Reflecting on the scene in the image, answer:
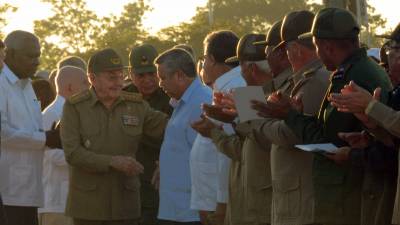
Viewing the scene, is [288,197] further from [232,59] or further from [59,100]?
[59,100]

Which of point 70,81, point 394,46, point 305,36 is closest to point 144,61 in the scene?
point 70,81

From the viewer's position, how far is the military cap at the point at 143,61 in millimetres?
13328

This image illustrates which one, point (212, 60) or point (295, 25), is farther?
point (212, 60)

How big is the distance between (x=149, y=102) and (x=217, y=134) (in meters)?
2.64

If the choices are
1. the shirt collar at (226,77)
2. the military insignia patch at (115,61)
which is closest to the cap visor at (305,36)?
the shirt collar at (226,77)

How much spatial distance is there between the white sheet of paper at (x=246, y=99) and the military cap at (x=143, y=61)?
375 cm

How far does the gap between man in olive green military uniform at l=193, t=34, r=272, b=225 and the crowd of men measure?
10 millimetres

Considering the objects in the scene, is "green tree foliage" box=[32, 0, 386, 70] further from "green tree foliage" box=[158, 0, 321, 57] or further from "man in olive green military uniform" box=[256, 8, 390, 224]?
"man in olive green military uniform" box=[256, 8, 390, 224]

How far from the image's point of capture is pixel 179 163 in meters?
11.6

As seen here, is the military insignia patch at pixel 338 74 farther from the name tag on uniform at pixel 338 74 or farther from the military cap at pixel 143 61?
the military cap at pixel 143 61

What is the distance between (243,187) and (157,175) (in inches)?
78.3

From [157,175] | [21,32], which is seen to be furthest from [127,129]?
[21,32]

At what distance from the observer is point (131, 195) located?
39.3 ft

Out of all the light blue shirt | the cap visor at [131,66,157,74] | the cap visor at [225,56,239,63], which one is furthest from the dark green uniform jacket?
the cap visor at [131,66,157,74]
